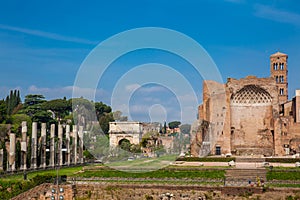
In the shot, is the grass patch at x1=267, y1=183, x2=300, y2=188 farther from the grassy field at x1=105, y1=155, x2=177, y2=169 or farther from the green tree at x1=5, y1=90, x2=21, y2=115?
the green tree at x1=5, y1=90, x2=21, y2=115

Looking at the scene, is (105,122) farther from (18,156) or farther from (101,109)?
(18,156)

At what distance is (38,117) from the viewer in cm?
7188

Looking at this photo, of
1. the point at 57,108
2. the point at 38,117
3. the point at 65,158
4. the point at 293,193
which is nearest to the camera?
the point at 293,193

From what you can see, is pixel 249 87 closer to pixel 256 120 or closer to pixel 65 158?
pixel 256 120

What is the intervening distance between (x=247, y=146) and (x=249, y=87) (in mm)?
7148

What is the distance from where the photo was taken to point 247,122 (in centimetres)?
Answer: 5550

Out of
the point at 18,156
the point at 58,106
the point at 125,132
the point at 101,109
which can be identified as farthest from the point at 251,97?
the point at 101,109

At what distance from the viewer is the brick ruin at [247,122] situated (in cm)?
5222

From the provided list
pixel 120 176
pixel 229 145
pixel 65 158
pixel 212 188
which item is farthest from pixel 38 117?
pixel 212 188

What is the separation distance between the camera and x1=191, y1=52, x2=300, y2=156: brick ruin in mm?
52219

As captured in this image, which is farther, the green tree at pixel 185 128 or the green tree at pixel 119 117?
the green tree at pixel 119 117

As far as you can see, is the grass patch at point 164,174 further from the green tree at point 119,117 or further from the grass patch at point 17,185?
the green tree at point 119,117

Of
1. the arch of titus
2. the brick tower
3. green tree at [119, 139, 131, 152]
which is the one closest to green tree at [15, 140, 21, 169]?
the arch of titus

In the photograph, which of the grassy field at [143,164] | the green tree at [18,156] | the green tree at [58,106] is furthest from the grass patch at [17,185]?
the green tree at [58,106]
